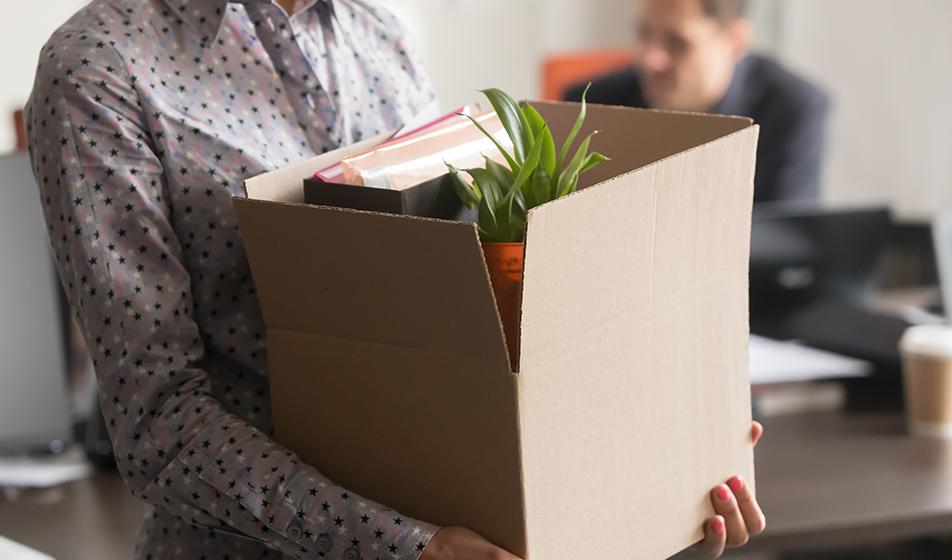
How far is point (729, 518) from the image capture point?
1.05 metres

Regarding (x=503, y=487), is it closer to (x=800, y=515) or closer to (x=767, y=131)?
(x=800, y=515)

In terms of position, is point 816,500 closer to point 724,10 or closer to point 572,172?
point 572,172

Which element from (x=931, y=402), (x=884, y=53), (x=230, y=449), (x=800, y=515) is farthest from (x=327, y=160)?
(x=884, y=53)

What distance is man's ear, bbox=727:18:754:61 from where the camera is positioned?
3471 millimetres

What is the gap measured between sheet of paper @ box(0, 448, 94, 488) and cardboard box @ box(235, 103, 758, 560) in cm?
76

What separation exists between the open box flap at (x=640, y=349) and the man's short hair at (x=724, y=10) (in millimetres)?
2538

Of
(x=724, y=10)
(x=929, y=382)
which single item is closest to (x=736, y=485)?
(x=929, y=382)

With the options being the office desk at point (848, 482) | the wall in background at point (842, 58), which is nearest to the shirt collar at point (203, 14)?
the office desk at point (848, 482)

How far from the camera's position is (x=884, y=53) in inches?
154

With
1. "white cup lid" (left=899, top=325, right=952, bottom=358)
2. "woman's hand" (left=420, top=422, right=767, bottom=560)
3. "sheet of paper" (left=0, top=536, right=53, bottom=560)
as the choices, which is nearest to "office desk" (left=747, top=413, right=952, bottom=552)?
"white cup lid" (left=899, top=325, right=952, bottom=358)

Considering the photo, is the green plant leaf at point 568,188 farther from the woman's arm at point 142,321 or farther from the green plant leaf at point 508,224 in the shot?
the woman's arm at point 142,321

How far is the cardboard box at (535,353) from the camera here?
824 mm

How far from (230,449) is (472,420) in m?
0.21

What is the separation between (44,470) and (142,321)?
2.59ft
